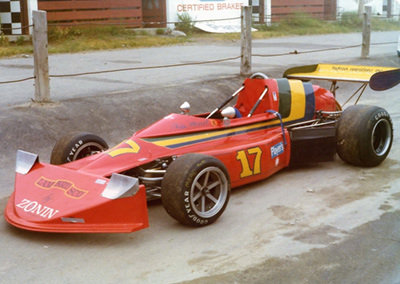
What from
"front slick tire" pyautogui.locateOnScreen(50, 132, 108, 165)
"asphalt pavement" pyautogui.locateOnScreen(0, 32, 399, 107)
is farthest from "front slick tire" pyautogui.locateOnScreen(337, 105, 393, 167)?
"asphalt pavement" pyautogui.locateOnScreen(0, 32, 399, 107)

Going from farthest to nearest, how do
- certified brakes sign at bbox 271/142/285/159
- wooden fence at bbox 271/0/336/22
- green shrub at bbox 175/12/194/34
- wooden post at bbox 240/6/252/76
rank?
wooden fence at bbox 271/0/336/22
green shrub at bbox 175/12/194/34
wooden post at bbox 240/6/252/76
certified brakes sign at bbox 271/142/285/159

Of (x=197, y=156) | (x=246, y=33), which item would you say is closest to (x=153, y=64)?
(x=246, y=33)

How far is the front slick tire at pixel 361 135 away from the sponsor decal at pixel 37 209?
326 centimetres

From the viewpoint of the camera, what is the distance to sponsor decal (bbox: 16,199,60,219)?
4637mm

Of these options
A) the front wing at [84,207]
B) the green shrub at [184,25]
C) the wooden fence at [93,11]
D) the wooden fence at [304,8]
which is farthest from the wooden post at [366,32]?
the front wing at [84,207]

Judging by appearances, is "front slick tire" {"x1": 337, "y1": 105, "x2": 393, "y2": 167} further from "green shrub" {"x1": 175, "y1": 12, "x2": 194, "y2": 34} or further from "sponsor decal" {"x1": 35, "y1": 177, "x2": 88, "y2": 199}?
"green shrub" {"x1": 175, "y1": 12, "x2": 194, "y2": 34}

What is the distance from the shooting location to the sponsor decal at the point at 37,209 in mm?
4637

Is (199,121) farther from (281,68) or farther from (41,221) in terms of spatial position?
(281,68)

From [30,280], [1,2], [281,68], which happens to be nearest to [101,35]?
[1,2]

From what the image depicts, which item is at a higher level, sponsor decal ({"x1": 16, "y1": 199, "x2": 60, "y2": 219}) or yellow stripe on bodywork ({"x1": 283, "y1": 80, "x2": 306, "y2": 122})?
yellow stripe on bodywork ({"x1": 283, "y1": 80, "x2": 306, "y2": 122})

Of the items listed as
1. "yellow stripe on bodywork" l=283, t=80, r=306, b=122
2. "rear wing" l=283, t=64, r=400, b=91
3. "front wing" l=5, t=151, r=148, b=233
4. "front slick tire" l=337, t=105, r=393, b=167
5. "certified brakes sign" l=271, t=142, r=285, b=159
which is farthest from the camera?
"rear wing" l=283, t=64, r=400, b=91

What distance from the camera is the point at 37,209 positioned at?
473 cm

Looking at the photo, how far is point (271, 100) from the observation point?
22.2 feet

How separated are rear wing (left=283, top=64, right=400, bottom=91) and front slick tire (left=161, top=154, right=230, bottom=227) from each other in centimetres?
286
